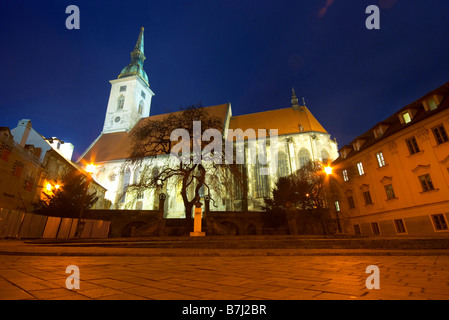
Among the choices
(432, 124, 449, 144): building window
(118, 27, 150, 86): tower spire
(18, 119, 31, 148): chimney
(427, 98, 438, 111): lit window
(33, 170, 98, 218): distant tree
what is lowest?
(33, 170, 98, 218): distant tree

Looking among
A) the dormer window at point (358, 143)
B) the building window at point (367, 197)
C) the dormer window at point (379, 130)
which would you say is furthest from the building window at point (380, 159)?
the building window at point (367, 197)

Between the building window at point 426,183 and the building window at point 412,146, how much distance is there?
1797mm

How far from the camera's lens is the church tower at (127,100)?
145 feet

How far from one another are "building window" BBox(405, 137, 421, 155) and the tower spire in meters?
47.9

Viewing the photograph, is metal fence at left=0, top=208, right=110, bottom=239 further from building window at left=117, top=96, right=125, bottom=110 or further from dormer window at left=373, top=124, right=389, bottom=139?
building window at left=117, top=96, right=125, bottom=110

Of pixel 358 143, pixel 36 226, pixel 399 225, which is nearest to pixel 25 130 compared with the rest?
pixel 36 226

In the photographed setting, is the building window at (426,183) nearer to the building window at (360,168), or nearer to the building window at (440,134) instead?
the building window at (440,134)

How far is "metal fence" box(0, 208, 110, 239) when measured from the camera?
42.0ft

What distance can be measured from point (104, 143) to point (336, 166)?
37640 mm

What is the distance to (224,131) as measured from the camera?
33844 mm

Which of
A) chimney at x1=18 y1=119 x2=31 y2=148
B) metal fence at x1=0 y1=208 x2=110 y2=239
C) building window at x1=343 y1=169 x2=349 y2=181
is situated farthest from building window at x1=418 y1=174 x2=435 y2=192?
chimney at x1=18 y1=119 x2=31 y2=148

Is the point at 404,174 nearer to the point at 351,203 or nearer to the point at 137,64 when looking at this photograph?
the point at 351,203
